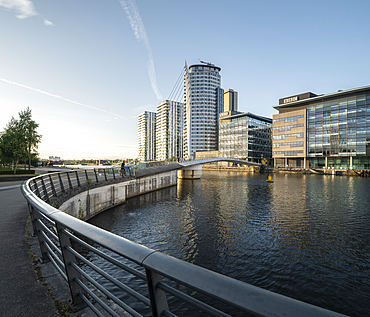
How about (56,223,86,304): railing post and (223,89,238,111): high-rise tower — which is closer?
(56,223,86,304): railing post

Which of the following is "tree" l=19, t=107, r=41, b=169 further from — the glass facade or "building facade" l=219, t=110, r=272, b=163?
"building facade" l=219, t=110, r=272, b=163

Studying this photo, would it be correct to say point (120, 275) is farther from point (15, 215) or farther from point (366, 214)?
point (366, 214)

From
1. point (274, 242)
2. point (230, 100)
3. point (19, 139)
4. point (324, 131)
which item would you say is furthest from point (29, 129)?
point (230, 100)

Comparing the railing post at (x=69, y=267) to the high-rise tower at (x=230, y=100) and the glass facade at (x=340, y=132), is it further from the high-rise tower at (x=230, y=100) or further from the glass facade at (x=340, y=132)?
the high-rise tower at (x=230, y=100)

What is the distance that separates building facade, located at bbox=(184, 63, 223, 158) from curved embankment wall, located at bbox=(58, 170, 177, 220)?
131434 mm

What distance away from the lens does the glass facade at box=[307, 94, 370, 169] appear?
77312 millimetres

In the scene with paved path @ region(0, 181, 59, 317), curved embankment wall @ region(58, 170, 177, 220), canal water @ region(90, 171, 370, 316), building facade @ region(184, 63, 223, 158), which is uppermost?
building facade @ region(184, 63, 223, 158)

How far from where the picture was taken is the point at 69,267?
9.48 ft

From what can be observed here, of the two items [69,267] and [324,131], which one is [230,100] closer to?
[324,131]

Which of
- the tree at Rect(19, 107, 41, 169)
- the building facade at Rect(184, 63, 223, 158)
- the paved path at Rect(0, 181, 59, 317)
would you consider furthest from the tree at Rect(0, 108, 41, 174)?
the building facade at Rect(184, 63, 223, 158)

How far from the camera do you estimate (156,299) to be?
176 centimetres

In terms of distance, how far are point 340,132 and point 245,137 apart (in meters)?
Result: 44.5

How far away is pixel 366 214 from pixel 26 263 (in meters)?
25.2

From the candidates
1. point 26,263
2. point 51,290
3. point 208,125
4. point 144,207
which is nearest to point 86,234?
point 51,290
